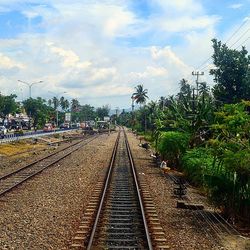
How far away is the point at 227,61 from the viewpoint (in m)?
35.5

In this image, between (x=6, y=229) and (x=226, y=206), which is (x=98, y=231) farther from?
(x=226, y=206)

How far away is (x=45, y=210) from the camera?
46.5 ft

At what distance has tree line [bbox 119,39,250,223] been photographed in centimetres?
1289

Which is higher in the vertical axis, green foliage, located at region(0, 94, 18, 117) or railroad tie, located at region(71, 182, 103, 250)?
green foliage, located at region(0, 94, 18, 117)

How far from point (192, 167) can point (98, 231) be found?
31.9 ft

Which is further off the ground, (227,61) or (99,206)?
(227,61)

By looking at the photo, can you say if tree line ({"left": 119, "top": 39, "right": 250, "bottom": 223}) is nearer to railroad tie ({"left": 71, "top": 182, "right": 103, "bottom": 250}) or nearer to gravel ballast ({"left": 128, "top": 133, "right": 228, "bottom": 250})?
gravel ballast ({"left": 128, "top": 133, "right": 228, "bottom": 250})

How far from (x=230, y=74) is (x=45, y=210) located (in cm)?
2434

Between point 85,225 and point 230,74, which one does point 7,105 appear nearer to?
point 230,74

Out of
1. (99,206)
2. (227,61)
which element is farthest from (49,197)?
(227,61)

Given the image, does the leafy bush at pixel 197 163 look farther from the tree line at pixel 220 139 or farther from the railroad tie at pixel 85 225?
the railroad tie at pixel 85 225

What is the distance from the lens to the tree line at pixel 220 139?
12.9 meters

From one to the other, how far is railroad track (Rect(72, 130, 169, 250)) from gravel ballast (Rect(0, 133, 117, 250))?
0.40 m

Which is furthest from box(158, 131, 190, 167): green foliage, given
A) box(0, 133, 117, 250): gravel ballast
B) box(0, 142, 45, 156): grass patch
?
box(0, 142, 45, 156): grass patch
